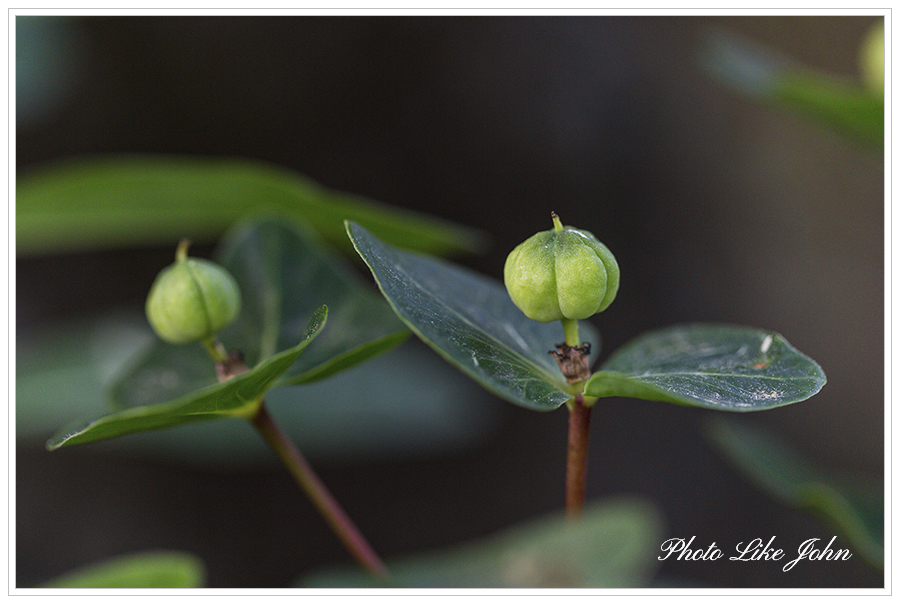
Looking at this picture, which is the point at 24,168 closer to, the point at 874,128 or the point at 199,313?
the point at 199,313

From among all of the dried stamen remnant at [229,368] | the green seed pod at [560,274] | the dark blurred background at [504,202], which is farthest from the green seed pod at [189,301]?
the dark blurred background at [504,202]

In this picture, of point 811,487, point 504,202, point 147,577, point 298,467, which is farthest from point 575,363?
point 504,202

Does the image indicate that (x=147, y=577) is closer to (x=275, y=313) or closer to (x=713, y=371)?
(x=275, y=313)

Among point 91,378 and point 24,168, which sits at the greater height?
point 24,168

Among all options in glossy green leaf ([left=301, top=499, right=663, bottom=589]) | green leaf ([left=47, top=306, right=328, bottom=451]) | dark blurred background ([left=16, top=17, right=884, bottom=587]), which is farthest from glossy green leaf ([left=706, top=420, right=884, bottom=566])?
dark blurred background ([left=16, top=17, right=884, bottom=587])

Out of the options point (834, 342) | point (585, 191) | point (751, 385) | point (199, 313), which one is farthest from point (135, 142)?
point (834, 342)

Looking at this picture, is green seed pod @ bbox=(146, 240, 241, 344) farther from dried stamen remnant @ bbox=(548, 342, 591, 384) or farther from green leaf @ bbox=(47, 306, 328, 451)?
dried stamen remnant @ bbox=(548, 342, 591, 384)
